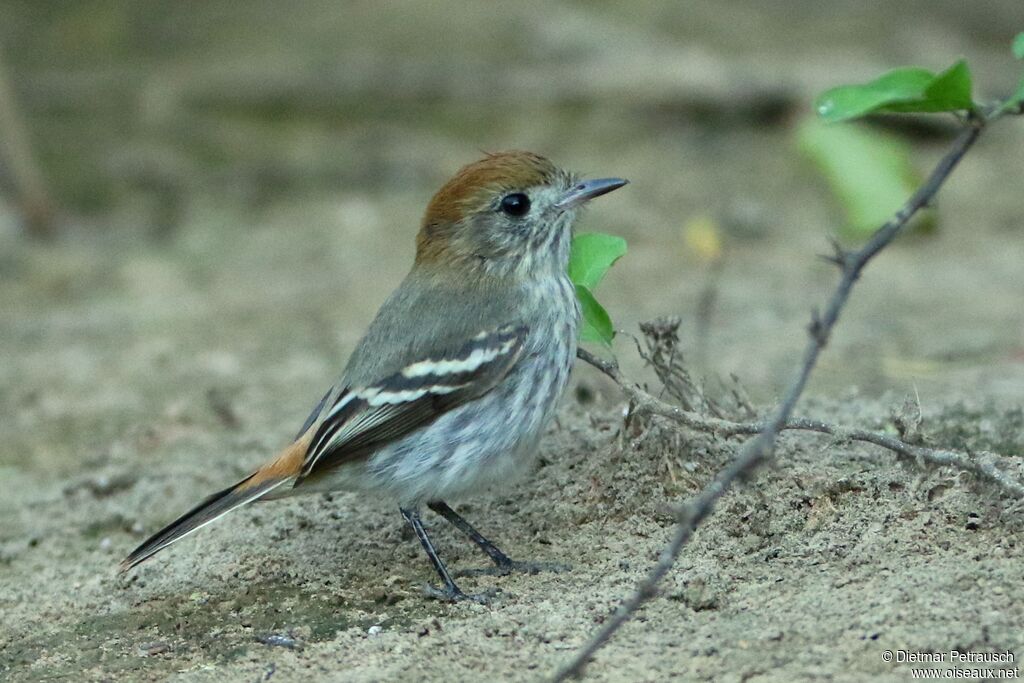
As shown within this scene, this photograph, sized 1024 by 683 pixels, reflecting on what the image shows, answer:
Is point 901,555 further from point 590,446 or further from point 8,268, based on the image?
point 8,268

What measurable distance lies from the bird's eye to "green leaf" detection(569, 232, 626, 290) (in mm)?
270

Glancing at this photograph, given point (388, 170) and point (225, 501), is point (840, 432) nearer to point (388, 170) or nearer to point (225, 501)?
point (225, 501)

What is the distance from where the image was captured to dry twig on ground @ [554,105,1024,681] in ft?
9.77

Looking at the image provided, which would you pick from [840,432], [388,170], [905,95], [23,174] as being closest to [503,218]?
[840,432]

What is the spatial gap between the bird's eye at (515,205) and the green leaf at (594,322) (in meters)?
0.49

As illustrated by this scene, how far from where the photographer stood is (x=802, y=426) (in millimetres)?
4102

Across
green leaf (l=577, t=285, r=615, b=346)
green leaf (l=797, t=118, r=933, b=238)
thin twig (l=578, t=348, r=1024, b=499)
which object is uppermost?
green leaf (l=797, t=118, r=933, b=238)

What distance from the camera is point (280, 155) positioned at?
9.99 m

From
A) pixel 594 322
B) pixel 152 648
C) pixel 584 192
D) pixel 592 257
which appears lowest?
pixel 152 648

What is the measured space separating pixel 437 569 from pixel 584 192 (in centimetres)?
157

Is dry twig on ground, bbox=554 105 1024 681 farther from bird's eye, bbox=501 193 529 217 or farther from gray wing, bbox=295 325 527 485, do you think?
bird's eye, bbox=501 193 529 217

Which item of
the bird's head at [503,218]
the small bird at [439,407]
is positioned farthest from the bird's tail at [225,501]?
the bird's head at [503,218]

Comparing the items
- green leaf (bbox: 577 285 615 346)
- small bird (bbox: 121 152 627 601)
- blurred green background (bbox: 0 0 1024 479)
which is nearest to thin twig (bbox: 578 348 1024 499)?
green leaf (bbox: 577 285 615 346)

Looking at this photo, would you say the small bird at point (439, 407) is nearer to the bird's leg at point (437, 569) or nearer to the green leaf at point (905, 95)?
the bird's leg at point (437, 569)
